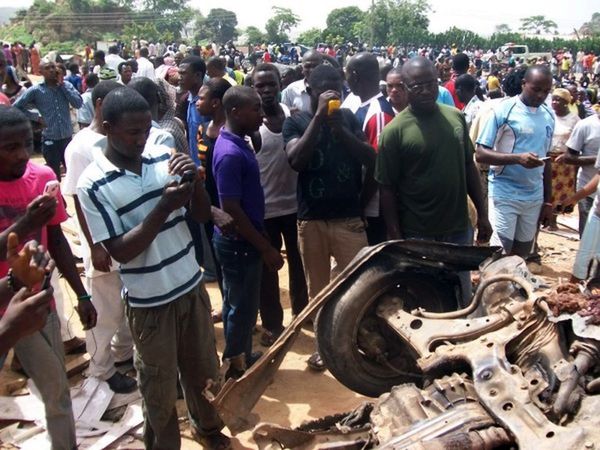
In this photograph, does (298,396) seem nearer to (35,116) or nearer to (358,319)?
(358,319)

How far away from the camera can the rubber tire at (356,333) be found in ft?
10.8

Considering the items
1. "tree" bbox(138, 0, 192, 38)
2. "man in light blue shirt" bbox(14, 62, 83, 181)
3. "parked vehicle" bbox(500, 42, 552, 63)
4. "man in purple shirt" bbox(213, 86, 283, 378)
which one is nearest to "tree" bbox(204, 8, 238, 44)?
"tree" bbox(138, 0, 192, 38)

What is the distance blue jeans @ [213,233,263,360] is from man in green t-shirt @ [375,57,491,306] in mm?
931

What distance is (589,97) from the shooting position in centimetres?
1306

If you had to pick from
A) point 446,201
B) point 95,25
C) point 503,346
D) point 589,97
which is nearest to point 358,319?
point 503,346

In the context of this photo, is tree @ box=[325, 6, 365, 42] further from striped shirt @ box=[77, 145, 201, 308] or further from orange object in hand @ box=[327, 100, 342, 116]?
striped shirt @ box=[77, 145, 201, 308]

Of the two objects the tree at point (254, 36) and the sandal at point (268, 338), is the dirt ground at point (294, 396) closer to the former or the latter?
the sandal at point (268, 338)

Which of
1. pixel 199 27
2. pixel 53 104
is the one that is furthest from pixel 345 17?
pixel 53 104

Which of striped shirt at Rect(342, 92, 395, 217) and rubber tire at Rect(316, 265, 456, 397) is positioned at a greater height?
striped shirt at Rect(342, 92, 395, 217)

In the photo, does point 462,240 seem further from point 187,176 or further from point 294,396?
point 187,176

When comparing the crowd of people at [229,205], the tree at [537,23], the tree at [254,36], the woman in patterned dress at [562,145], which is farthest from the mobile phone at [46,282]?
the tree at [537,23]

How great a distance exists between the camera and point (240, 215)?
12.3 ft

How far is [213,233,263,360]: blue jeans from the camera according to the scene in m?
3.92

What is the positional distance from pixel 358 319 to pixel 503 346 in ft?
2.73
